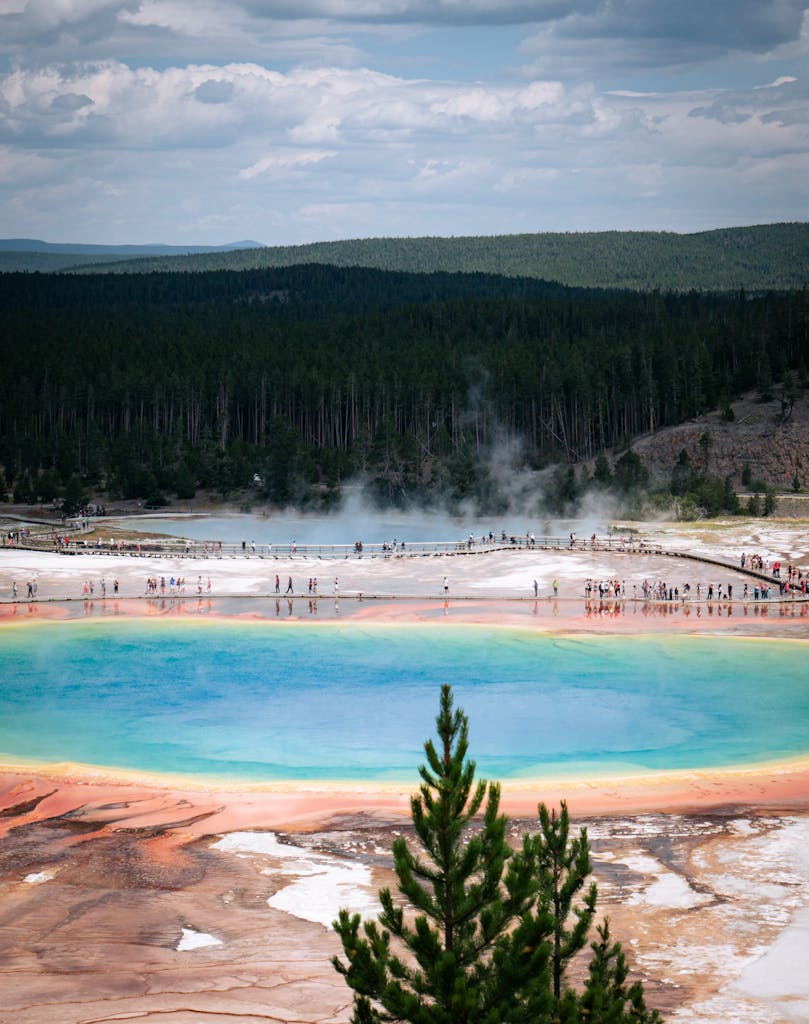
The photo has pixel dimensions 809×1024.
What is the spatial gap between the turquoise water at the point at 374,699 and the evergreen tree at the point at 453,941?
1646 cm

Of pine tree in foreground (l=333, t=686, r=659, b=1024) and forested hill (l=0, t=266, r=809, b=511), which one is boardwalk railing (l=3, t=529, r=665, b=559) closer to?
forested hill (l=0, t=266, r=809, b=511)

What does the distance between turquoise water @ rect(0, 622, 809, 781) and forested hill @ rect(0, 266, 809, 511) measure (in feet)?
122

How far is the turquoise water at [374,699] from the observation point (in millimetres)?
30562

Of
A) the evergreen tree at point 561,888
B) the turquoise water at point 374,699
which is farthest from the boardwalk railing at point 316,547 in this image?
the evergreen tree at point 561,888

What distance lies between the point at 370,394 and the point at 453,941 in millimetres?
84838

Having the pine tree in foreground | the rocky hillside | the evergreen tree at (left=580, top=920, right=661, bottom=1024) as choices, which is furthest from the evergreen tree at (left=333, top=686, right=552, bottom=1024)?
the rocky hillside

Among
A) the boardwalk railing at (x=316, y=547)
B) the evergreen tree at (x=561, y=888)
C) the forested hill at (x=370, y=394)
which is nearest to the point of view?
the evergreen tree at (x=561, y=888)

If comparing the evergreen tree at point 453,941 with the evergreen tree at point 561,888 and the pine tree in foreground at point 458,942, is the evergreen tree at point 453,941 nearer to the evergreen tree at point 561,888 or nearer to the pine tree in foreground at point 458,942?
the pine tree in foreground at point 458,942

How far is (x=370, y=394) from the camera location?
96125 mm

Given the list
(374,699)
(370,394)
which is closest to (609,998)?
(374,699)

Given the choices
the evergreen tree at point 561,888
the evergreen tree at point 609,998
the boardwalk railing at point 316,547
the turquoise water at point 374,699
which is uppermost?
the boardwalk railing at point 316,547

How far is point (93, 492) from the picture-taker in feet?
283

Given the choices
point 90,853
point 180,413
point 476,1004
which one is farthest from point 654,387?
point 476,1004

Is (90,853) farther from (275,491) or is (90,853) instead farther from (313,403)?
(313,403)
